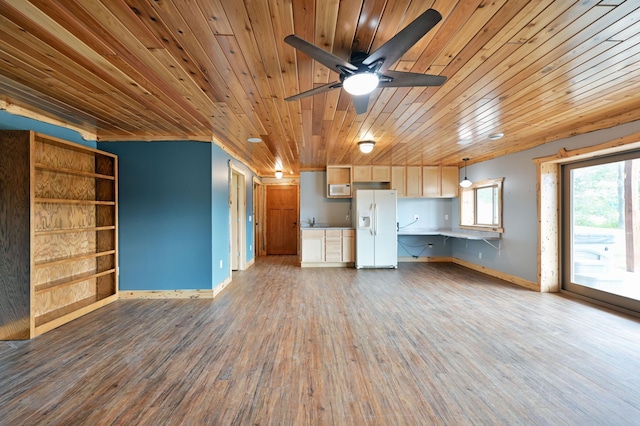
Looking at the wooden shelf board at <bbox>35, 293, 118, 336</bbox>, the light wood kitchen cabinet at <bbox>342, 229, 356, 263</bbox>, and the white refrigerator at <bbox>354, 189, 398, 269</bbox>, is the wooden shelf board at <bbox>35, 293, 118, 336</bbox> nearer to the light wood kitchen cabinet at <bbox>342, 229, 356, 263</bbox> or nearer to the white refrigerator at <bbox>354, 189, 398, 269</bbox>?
Answer: the light wood kitchen cabinet at <bbox>342, 229, 356, 263</bbox>

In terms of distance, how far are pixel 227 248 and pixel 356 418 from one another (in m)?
3.61

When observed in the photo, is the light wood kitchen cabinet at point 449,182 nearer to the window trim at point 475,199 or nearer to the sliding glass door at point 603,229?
the window trim at point 475,199

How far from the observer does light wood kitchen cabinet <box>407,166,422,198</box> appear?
20.3ft

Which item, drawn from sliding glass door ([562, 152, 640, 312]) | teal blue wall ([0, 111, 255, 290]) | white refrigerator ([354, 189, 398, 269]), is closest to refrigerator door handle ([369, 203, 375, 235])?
white refrigerator ([354, 189, 398, 269])

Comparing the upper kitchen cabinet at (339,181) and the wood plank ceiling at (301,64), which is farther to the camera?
the upper kitchen cabinet at (339,181)

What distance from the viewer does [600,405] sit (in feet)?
5.67

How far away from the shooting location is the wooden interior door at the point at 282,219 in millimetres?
7887

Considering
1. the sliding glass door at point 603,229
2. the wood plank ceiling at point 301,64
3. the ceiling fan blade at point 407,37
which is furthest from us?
the sliding glass door at point 603,229

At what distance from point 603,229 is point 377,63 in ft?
13.2

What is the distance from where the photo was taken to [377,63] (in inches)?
66.0

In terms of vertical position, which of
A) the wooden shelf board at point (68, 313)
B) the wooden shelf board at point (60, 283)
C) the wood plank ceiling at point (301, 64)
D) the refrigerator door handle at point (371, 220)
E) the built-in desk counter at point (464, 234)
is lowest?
the wooden shelf board at point (68, 313)

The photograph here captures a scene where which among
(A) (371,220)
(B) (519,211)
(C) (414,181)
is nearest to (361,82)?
(A) (371,220)

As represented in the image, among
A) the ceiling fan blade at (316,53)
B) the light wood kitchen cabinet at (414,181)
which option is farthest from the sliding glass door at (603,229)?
the ceiling fan blade at (316,53)

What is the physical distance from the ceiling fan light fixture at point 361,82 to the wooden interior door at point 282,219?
20.3ft
